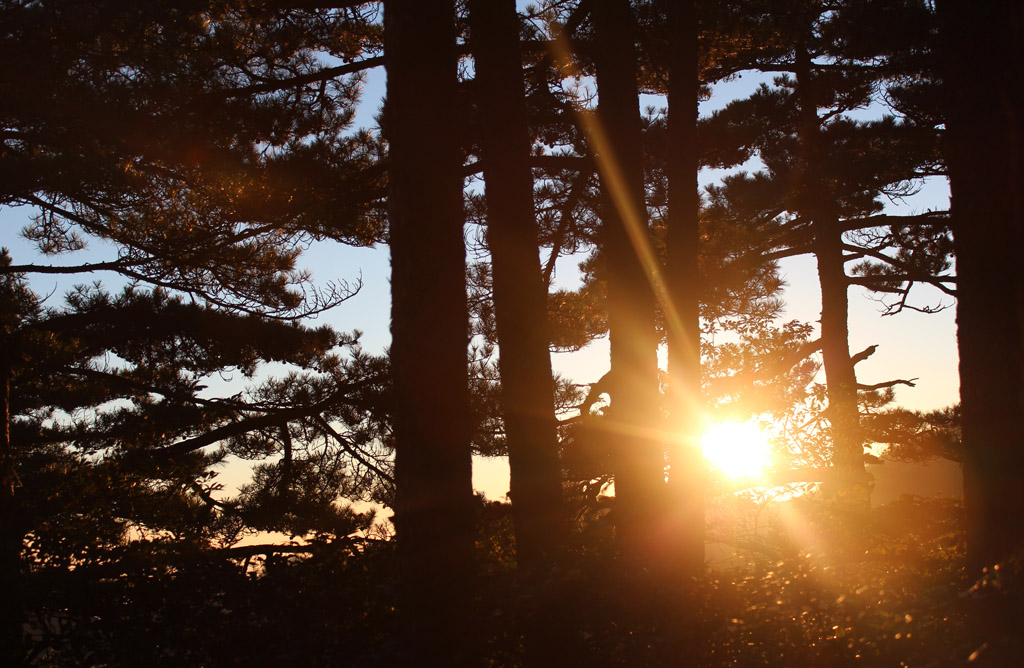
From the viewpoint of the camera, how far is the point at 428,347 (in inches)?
187

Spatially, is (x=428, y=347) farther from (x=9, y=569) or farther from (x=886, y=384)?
(x=886, y=384)

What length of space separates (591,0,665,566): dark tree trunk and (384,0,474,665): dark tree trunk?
2.66 m

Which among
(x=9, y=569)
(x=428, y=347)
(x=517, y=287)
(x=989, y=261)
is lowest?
(x=9, y=569)

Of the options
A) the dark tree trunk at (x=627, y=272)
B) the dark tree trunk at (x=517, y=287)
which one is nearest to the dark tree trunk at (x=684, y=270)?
the dark tree trunk at (x=627, y=272)

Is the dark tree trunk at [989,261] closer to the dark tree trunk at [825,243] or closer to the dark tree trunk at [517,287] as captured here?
the dark tree trunk at [517,287]

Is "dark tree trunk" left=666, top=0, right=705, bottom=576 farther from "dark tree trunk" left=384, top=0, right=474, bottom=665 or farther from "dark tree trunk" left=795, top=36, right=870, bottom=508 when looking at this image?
"dark tree trunk" left=795, top=36, right=870, bottom=508

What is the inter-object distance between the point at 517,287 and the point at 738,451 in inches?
205

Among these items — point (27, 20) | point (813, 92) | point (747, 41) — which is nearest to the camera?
point (27, 20)

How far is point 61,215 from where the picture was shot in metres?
8.37

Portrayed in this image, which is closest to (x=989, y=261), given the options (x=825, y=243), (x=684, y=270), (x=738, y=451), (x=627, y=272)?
(x=684, y=270)

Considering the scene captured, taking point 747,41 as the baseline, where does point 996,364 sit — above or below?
below

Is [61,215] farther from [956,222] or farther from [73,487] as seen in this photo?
[956,222]

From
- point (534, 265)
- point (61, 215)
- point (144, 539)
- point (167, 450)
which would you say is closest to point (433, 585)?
point (144, 539)

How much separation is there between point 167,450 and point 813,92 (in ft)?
42.0
